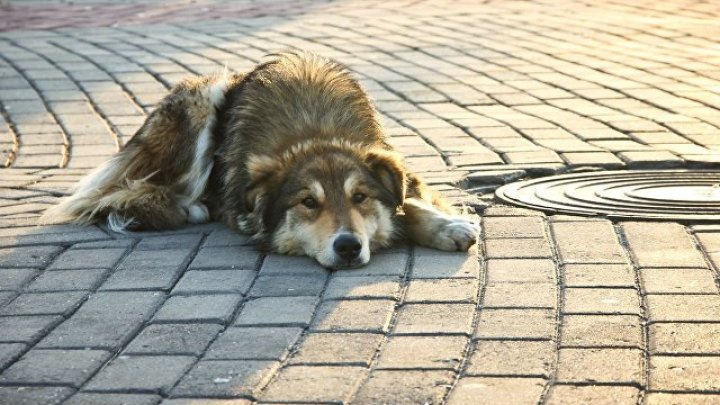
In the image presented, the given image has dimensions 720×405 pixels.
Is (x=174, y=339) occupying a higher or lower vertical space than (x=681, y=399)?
lower

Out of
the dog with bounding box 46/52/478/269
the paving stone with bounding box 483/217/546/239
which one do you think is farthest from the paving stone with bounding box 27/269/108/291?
the paving stone with bounding box 483/217/546/239

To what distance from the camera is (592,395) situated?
13.4 ft

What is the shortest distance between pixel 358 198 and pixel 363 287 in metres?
0.70

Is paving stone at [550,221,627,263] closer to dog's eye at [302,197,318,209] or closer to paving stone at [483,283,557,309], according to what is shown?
paving stone at [483,283,557,309]

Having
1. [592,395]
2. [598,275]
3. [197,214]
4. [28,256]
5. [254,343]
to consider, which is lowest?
[197,214]

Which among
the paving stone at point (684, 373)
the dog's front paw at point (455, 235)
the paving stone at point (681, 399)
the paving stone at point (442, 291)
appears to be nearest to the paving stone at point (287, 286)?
the paving stone at point (442, 291)

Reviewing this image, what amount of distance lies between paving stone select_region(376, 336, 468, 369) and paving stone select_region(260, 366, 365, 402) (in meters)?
0.14

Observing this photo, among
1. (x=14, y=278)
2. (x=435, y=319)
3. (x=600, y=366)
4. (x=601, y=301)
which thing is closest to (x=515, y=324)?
(x=435, y=319)

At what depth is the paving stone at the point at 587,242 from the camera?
222 inches

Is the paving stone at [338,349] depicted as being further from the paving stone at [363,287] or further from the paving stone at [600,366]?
the paving stone at [600,366]

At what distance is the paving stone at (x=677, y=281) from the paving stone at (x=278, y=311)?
4.38ft

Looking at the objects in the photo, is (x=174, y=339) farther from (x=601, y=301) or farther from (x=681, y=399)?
(x=681, y=399)

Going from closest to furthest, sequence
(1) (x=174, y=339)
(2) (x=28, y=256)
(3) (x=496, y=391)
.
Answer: (3) (x=496, y=391) → (1) (x=174, y=339) → (2) (x=28, y=256)

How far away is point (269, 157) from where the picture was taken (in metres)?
6.22
